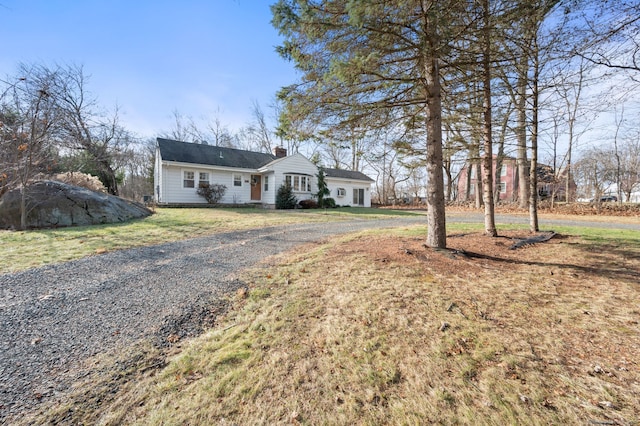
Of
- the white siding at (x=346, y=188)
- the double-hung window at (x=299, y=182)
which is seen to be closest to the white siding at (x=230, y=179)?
the double-hung window at (x=299, y=182)

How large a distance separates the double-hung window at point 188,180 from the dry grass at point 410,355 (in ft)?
50.4

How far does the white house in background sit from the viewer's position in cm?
1631

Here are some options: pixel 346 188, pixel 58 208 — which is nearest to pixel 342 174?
pixel 346 188

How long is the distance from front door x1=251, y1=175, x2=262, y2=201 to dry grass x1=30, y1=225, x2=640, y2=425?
1649cm

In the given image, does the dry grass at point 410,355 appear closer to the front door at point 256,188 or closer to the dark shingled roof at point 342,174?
the front door at point 256,188

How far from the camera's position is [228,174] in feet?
60.0

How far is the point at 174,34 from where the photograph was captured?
7.70m

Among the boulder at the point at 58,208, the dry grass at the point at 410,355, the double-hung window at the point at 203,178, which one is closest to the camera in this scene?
the dry grass at the point at 410,355

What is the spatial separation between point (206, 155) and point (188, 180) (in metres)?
2.53

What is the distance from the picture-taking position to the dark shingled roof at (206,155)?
16.7m

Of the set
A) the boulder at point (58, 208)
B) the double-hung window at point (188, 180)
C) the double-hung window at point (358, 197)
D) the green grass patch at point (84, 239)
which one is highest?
the double-hung window at point (188, 180)

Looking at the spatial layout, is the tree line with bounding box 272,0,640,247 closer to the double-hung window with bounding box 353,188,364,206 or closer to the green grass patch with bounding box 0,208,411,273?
the green grass patch with bounding box 0,208,411,273

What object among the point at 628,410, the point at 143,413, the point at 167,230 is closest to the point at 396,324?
the point at 628,410

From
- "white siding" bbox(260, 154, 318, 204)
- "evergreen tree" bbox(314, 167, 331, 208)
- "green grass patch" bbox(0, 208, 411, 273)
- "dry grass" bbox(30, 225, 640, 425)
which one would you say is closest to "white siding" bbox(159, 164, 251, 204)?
"white siding" bbox(260, 154, 318, 204)
